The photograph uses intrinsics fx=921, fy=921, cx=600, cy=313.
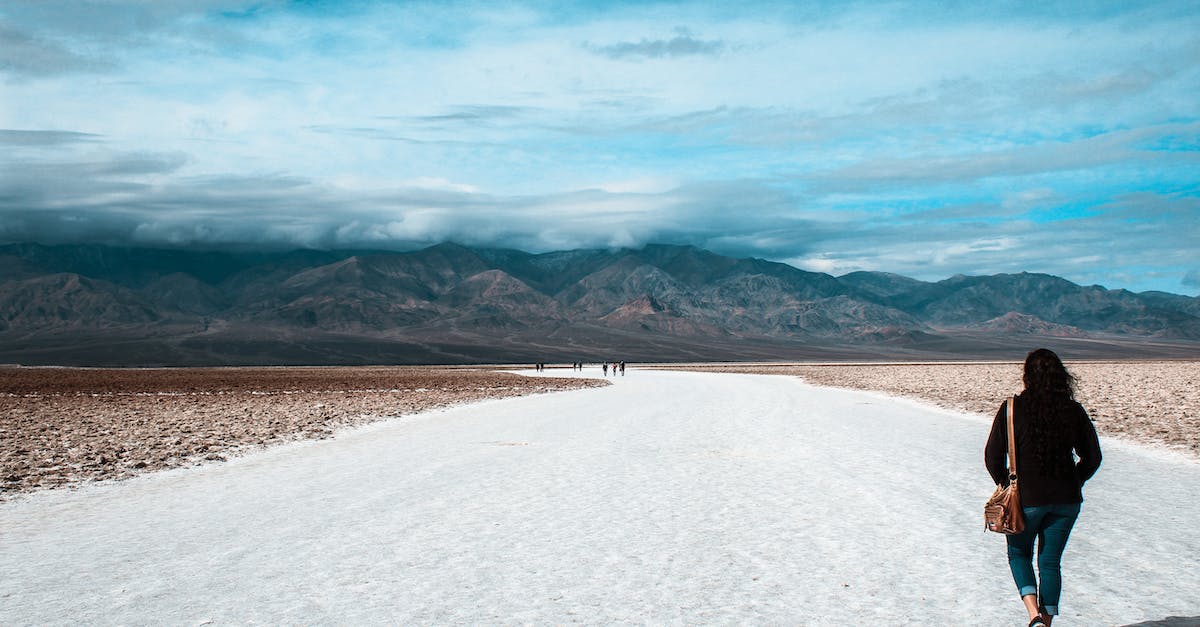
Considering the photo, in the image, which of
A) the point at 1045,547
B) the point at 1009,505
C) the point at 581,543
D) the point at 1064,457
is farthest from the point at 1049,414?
the point at 581,543

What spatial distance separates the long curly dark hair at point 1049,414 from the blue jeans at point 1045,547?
0.25 meters

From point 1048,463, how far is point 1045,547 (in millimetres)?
533

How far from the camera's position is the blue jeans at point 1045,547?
17.9 feet

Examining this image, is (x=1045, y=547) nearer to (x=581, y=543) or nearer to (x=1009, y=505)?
(x=1009, y=505)

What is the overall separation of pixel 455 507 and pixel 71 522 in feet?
13.4

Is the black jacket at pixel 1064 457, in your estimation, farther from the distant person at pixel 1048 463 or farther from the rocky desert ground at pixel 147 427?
the rocky desert ground at pixel 147 427

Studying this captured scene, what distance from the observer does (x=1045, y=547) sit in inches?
217

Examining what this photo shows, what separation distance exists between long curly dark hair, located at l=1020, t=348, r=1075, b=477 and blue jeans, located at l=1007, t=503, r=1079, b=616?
0.25 metres

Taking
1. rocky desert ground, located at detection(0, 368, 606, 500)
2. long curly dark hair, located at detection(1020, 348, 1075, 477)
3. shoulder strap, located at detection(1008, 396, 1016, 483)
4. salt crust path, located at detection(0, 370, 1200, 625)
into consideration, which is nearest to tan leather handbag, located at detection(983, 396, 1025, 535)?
shoulder strap, located at detection(1008, 396, 1016, 483)

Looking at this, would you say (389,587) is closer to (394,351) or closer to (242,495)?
(242,495)

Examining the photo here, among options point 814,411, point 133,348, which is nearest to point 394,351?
point 133,348

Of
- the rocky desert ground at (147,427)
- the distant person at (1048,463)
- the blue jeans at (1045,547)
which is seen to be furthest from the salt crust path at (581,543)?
the rocky desert ground at (147,427)

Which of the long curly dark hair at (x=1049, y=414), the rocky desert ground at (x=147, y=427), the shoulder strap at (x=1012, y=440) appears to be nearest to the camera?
the long curly dark hair at (x=1049, y=414)

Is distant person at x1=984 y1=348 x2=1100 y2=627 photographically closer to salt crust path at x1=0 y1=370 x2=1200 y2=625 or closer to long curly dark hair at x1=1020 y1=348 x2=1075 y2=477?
long curly dark hair at x1=1020 y1=348 x2=1075 y2=477
